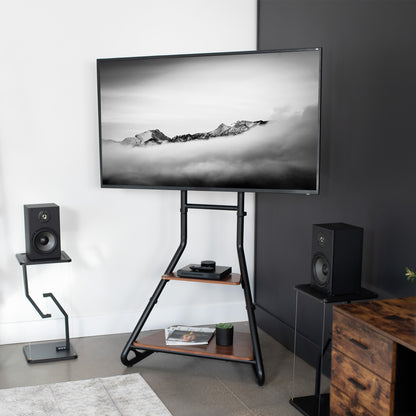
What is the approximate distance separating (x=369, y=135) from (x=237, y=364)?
1498 mm

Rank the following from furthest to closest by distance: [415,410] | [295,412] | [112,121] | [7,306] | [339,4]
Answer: [7,306], [112,121], [339,4], [295,412], [415,410]

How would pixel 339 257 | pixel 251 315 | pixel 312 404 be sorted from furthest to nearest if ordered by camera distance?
pixel 251 315 → pixel 312 404 → pixel 339 257

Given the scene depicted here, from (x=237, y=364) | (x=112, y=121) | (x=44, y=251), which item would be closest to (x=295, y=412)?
(x=237, y=364)

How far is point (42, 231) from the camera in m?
3.25

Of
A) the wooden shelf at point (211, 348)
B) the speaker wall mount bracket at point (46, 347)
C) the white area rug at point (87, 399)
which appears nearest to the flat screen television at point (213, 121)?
the speaker wall mount bracket at point (46, 347)

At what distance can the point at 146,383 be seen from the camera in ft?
9.80

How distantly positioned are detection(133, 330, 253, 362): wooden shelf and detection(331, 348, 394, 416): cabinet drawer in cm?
78

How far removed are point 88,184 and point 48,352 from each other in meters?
1.06

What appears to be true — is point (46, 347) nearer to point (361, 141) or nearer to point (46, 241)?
point (46, 241)

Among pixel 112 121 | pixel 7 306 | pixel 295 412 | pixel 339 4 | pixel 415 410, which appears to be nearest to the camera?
pixel 415 410

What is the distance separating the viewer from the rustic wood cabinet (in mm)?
1986

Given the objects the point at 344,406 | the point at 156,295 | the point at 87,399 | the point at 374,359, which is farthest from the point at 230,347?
the point at 374,359

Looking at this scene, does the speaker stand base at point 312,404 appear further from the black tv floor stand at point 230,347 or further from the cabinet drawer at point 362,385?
the cabinet drawer at point 362,385

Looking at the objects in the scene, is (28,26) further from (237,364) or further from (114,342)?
(237,364)
